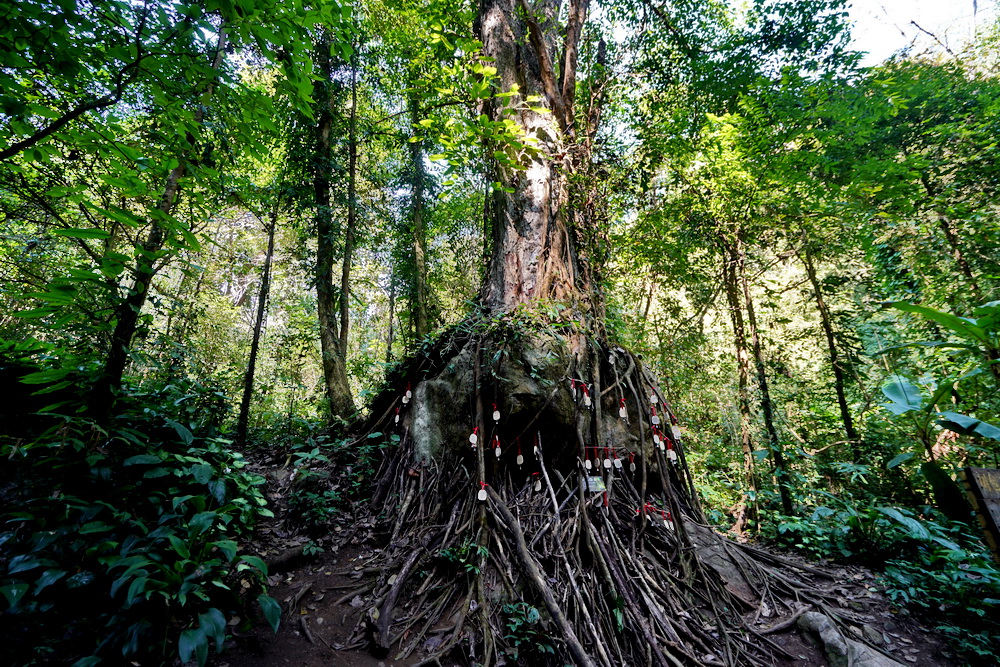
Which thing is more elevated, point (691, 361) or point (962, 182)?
point (962, 182)

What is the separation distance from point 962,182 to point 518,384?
763 centimetres

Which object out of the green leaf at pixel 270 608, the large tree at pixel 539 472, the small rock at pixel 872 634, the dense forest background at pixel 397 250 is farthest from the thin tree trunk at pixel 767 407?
the green leaf at pixel 270 608

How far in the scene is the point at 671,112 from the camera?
7430 millimetres

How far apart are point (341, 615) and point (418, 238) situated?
23.6 ft

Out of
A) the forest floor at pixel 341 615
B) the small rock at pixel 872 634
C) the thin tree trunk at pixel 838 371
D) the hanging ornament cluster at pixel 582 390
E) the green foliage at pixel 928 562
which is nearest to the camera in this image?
the forest floor at pixel 341 615

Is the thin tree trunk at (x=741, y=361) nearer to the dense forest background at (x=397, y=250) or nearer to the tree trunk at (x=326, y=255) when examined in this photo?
the dense forest background at (x=397, y=250)

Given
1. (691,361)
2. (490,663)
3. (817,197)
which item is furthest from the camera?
(691,361)

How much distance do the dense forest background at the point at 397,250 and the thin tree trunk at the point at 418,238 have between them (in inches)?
3.2

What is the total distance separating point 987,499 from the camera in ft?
8.49

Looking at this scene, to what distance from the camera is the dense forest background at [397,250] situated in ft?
6.56

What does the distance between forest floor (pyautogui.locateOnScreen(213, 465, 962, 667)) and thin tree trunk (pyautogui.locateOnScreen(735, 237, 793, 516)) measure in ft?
7.74

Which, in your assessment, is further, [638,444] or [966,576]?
[638,444]

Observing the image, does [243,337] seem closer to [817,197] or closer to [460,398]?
[460,398]

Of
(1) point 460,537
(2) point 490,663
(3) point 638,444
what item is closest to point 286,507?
(1) point 460,537
